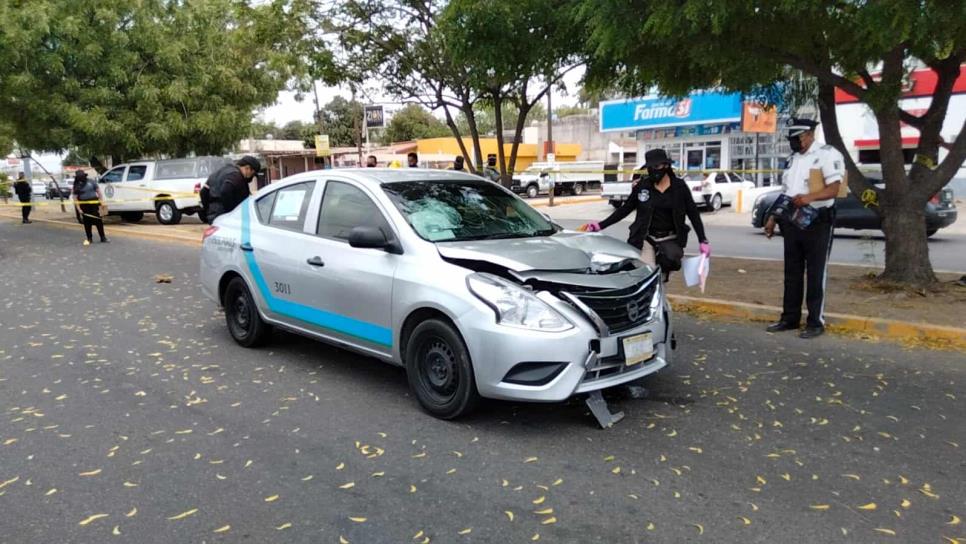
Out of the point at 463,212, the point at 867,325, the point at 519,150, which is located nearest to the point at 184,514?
the point at 463,212

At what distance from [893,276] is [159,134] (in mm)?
18042

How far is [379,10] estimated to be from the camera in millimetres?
11922

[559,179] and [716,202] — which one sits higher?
[559,179]

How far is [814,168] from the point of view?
247 inches

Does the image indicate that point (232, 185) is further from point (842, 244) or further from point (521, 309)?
point (842, 244)

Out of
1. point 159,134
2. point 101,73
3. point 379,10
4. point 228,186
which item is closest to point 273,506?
point 228,186

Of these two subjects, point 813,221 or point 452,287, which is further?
point 813,221

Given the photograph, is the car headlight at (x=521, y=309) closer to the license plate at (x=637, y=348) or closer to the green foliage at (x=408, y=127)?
the license plate at (x=637, y=348)

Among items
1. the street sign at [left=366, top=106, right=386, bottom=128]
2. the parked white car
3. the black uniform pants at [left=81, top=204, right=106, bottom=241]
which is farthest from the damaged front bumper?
the parked white car

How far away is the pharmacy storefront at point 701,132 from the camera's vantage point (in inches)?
1247

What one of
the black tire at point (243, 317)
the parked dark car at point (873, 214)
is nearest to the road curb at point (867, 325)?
the black tire at point (243, 317)

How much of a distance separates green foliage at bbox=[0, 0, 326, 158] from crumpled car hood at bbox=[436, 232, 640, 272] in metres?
14.8

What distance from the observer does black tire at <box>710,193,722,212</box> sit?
25.7m

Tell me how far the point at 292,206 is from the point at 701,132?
30.1 metres
